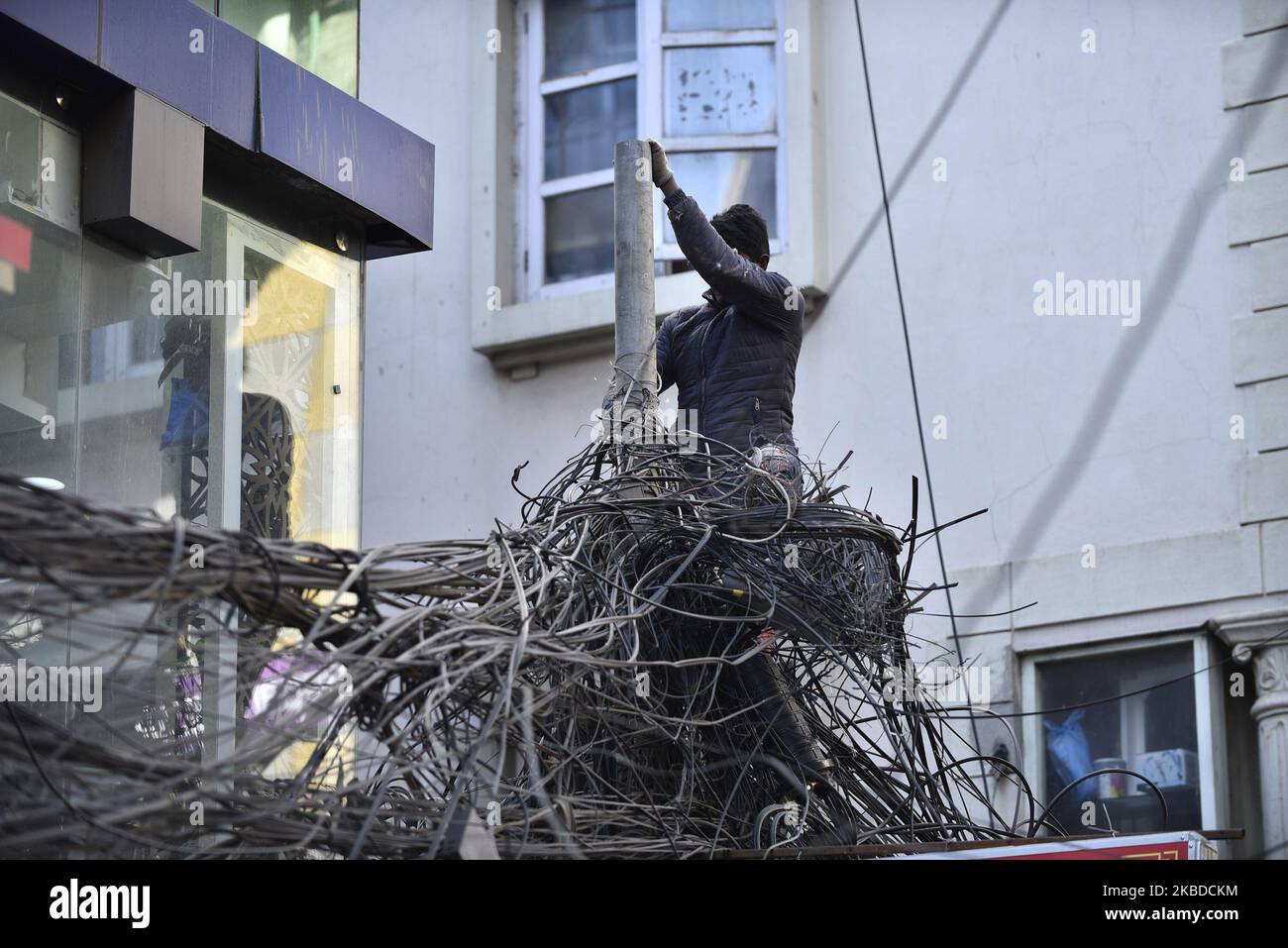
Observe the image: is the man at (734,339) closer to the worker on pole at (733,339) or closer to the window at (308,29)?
the worker on pole at (733,339)

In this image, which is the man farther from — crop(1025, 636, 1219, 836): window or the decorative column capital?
the decorative column capital

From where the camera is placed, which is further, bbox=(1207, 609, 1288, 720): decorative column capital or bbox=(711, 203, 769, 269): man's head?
bbox=(1207, 609, 1288, 720): decorative column capital

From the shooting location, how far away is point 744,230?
25.3ft

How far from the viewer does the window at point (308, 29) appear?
9594 millimetres

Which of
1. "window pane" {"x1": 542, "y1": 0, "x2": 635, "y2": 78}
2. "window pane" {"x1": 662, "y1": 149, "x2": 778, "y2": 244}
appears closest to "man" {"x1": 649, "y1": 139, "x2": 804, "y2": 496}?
"window pane" {"x1": 662, "y1": 149, "x2": 778, "y2": 244}

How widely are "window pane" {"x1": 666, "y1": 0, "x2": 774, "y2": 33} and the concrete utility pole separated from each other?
5350 mm

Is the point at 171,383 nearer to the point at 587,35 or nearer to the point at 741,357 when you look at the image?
the point at 741,357

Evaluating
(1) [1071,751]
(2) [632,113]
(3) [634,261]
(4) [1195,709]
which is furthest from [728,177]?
(3) [634,261]

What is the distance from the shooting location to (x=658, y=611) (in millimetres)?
6488

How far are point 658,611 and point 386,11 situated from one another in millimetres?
8416

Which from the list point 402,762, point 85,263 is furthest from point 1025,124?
point 402,762

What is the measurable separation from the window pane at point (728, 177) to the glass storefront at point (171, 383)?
10.2ft

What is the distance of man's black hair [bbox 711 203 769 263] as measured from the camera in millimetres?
7699

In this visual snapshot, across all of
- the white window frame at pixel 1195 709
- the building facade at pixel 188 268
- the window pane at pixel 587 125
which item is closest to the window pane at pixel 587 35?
the window pane at pixel 587 125
